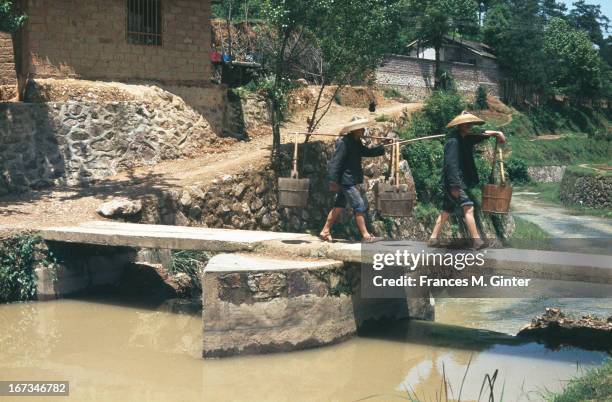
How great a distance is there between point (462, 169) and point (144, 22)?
11028mm

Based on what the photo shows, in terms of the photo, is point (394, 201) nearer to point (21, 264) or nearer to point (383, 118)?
point (21, 264)

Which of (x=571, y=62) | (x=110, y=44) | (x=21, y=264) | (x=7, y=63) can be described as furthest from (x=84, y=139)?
(x=571, y=62)

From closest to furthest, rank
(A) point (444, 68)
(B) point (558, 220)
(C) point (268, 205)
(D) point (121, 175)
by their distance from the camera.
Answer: (D) point (121, 175) → (C) point (268, 205) → (B) point (558, 220) → (A) point (444, 68)

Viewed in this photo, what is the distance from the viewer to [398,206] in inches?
459

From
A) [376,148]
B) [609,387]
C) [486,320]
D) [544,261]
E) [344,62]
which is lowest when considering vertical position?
[486,320]

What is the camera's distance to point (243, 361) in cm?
994

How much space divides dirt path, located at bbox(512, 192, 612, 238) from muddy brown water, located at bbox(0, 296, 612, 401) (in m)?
18.3

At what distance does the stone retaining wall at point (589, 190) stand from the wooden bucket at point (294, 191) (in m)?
25.6

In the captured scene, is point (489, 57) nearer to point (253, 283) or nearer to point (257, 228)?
point (257, 228)

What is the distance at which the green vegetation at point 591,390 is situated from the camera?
7332mm

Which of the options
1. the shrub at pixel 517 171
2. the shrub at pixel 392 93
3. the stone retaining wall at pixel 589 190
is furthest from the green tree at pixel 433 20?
the stone retaining wall at pixel 589 190

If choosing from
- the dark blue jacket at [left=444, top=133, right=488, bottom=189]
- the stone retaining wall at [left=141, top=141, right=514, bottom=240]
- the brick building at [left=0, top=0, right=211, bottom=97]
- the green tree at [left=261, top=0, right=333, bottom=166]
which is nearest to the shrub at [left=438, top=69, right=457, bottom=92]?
the stone retaining wall at [left=141, top=141, right=514, bottom=240]

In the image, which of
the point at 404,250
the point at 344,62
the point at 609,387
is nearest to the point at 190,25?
the point at 344,62

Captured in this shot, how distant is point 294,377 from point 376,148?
327cm
